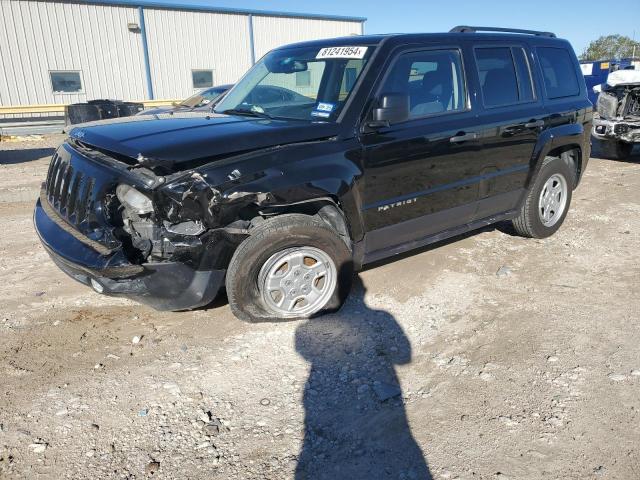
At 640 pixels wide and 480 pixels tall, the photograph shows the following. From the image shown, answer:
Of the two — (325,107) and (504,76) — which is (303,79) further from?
(504,76)

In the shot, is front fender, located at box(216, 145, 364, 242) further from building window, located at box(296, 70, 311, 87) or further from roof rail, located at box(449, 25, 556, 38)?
roof rail, located at box(449, 25, 556, 38)

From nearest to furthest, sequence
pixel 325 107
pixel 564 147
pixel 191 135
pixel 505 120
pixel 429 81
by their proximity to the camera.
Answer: pixel 191 135 < pixel 325 107 < pixel 429 81 < pixel 505 120 < pixel 564 147

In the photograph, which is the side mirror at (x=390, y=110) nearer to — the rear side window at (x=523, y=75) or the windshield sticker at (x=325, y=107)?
the windshield sticker at (x=325, y=107)

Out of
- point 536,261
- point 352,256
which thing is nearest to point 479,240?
point 536,261

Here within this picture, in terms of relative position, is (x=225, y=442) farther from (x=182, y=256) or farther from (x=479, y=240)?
(x=479, y=240)

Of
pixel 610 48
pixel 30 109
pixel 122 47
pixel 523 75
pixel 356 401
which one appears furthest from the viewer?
pixel 610 48

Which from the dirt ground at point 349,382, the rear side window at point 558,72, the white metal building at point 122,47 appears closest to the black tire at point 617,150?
the rear side window at point 558,72

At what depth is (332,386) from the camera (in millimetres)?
2980

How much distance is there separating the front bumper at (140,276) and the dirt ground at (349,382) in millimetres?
423

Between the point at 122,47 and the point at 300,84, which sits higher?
the point at 122,47

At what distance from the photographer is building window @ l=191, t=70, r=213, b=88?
67.0ft

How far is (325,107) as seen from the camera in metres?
3.67

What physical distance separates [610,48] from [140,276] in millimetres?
71702

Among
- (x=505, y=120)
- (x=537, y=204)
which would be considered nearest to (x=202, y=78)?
(x=537, y=204)
